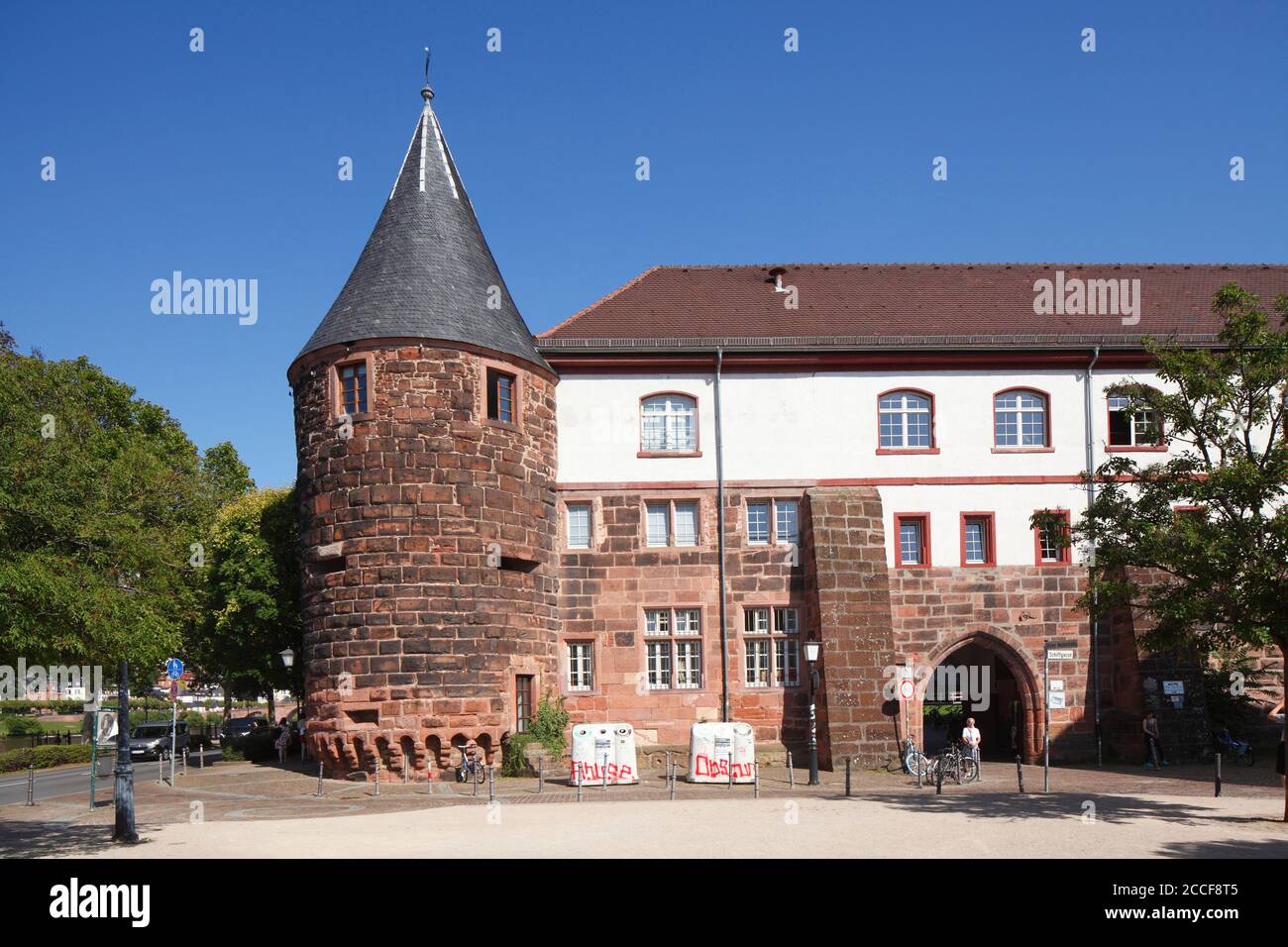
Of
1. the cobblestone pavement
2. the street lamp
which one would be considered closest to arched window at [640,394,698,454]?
the street lamp

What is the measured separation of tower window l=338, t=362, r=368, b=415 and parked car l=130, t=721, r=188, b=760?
65.5ft

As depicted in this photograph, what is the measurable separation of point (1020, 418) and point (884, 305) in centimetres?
460

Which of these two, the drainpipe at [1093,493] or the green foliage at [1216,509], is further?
the drainpipe at [1093,493]

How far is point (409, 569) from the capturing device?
24.1 m

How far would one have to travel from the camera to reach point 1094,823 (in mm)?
17250

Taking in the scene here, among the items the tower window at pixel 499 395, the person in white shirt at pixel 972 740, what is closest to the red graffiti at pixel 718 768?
the person in white shirt at pixel 972 740

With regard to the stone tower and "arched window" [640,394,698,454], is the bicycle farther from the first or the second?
"arched window" [640,394,698,454]

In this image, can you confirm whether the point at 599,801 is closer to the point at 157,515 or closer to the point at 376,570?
the point at 376,570

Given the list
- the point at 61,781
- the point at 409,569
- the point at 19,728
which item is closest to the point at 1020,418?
the point at 409,569

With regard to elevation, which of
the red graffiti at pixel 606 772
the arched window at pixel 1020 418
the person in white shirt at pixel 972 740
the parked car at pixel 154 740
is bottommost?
the parked car at pixel 154 740

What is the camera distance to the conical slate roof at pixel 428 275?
25.3 meters

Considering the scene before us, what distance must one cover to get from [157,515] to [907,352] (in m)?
17.3

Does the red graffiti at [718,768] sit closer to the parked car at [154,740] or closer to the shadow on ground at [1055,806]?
the shadow on ground at [1055,806]

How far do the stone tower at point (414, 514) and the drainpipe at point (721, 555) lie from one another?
4.24 meters
